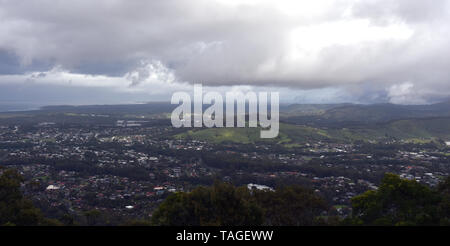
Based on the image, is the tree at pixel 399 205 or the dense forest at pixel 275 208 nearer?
the tree at pixel 399 205

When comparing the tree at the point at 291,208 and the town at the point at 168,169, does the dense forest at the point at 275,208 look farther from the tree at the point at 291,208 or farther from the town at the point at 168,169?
the town at the point at 168,169

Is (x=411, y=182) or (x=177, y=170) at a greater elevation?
(x=411, y=182)

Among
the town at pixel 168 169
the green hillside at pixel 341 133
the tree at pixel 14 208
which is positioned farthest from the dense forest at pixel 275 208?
the green hillside at pixel 341 133

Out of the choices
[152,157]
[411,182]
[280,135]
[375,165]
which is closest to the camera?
[411,182]

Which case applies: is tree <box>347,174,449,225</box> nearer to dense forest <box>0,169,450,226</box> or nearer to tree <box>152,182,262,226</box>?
dense forest <box>0,169,450,226</box>

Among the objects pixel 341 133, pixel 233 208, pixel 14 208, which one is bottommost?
pixel 341 133

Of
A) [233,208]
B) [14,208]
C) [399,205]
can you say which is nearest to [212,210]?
[233,208]

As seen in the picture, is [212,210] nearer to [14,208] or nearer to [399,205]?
[399,205]

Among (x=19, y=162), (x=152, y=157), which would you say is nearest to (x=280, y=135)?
(x=152, y=157)
